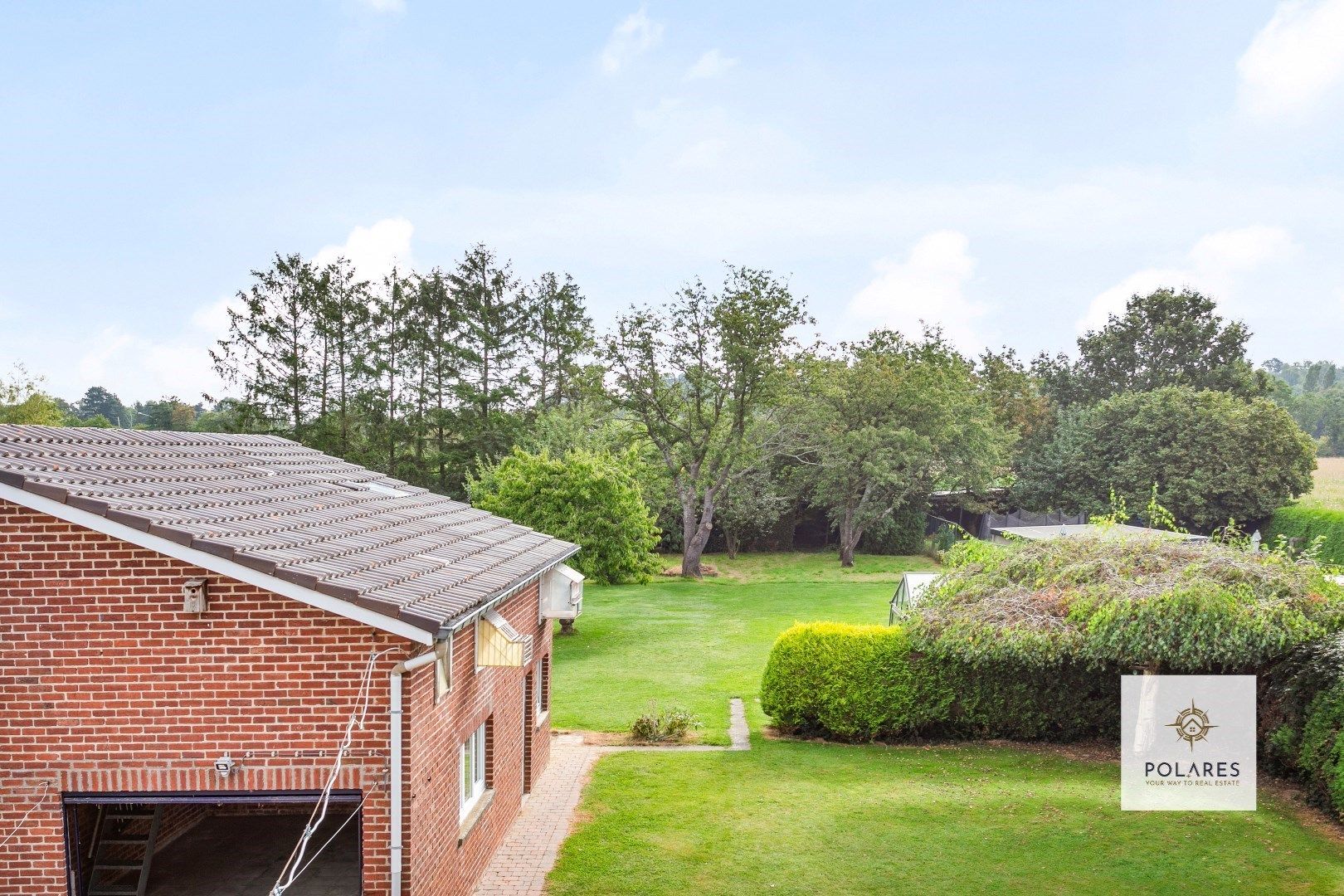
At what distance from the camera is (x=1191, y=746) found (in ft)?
42.2

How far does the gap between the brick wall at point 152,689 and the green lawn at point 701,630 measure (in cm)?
1016

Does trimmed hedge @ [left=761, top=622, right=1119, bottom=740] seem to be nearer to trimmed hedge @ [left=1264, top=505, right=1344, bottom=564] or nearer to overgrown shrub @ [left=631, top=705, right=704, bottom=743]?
overgrown shrub @ [left=631, top=705, right=704, bottom=743]

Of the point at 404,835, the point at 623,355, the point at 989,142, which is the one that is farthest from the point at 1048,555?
the point at 623,355

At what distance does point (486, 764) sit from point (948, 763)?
25.2 feet

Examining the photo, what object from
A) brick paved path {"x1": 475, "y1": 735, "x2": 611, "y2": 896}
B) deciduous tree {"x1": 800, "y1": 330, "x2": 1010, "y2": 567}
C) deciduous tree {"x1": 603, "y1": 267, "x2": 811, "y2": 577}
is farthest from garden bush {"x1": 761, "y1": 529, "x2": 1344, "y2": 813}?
deciduous tree {"x1": 800, "y1": 330, "x2": 1010, "y2": 567}

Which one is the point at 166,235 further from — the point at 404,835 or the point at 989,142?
the point at 404,835

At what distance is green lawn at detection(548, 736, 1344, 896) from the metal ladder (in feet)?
13.1

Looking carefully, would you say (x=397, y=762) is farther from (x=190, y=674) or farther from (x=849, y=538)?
(x=849, y=538)

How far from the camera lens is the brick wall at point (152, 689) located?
6605 mm

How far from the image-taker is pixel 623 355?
126ft

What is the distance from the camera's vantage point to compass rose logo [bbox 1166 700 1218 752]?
12.9 metres

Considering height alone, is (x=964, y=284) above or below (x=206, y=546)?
above

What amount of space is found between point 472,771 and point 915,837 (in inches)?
211

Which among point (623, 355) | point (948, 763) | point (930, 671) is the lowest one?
point (948, 763)
